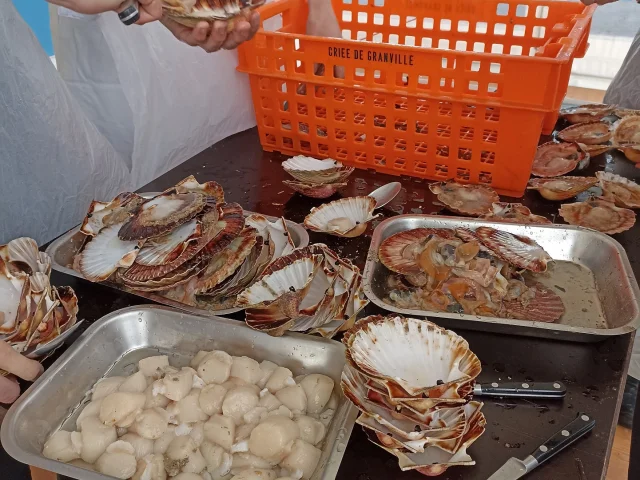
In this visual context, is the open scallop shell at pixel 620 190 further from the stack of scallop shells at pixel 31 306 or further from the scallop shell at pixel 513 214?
the stack of scallop shells at pixel 31 306

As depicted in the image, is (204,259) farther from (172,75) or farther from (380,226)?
(172,75)

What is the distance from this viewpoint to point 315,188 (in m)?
1.33

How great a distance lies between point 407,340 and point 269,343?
0.75ft

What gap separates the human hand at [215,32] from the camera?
1.13m

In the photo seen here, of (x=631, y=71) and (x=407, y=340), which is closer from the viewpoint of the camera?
(x=407, y=340)

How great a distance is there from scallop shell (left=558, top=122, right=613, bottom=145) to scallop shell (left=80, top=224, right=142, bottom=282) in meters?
1.24

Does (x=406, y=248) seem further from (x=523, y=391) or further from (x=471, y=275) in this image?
→ (x=523, y=391)

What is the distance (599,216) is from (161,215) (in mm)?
951

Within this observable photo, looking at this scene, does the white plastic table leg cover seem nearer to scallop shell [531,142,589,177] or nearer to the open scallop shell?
scallop shell [531,142,589,177]

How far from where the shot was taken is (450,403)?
2.20 ft

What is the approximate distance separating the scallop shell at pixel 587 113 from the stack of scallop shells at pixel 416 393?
1192 mm

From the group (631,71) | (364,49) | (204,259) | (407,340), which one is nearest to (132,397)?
(204,259)

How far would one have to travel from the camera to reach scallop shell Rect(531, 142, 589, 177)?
56.3 inches

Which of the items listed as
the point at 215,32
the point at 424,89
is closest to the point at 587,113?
the point at 424,89
